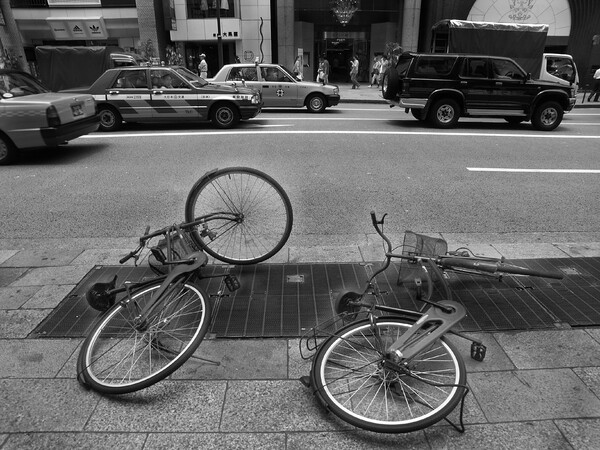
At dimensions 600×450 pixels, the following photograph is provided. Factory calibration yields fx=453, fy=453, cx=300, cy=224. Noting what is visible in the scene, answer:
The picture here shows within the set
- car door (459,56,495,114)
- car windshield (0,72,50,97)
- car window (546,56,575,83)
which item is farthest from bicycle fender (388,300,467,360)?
car window (546,56,575,83)

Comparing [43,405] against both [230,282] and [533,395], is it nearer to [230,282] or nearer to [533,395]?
[230,282]

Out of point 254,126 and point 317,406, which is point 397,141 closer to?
point 254,126

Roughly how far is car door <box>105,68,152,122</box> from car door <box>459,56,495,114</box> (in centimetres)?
839

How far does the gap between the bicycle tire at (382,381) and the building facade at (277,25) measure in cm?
2533

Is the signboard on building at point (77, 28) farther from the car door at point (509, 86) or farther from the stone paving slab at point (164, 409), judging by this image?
the stone paving slab at point (164, 409)

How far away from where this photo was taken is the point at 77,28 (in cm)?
2819

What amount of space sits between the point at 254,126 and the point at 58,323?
9644 mm

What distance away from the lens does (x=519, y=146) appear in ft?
33.1

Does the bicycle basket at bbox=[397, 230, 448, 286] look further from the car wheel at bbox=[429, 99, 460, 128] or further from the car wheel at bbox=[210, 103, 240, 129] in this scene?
the car wheel at bbox=[429, 99, 460, 128]

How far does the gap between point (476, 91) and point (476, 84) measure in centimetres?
18

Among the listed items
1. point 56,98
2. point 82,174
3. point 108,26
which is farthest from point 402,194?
point 108,26

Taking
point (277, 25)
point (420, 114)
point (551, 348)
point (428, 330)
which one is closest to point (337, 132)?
point (420, 114)

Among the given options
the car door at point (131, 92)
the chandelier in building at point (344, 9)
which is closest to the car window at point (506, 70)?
the car door at point (131, 92)

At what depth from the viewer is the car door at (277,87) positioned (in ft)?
48.6
